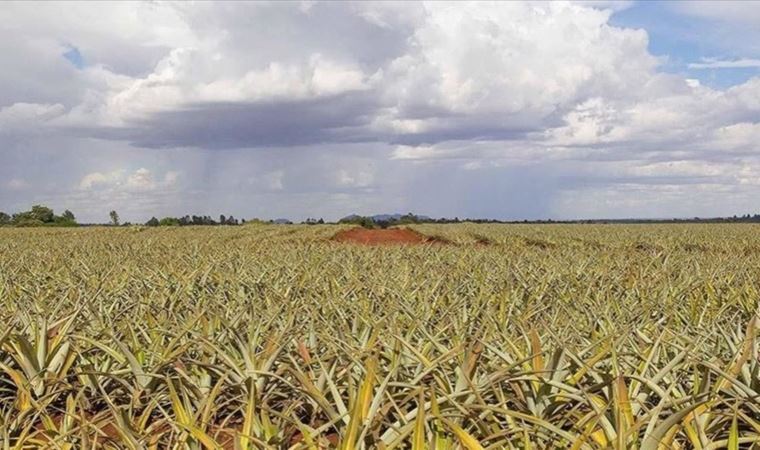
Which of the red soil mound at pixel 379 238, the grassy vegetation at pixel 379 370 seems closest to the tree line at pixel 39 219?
the red soil mound at pixel 379 238

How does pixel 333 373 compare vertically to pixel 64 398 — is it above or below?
above

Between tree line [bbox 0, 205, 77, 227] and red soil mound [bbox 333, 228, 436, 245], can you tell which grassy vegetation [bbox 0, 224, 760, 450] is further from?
tree line [bbox 0, 205, 77, 227]

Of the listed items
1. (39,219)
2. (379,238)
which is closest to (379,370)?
(379,238)

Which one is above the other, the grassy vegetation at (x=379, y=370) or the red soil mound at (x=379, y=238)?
the grassy vegetation at (x=379, y=370)

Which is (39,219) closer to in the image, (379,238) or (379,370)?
(379,238)

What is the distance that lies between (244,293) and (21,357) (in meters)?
2.90

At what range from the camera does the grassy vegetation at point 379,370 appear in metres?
2.38

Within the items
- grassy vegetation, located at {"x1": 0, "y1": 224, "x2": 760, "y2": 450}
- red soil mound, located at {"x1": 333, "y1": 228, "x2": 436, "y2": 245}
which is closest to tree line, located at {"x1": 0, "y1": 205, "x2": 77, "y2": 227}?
red soil mound, located at {"x1": 333, "y1": 228, "x2": 436, "y2": 245}

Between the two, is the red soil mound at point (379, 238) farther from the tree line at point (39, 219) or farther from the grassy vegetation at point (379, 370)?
the tree line at point (39, 219)

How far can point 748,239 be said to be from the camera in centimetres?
2583

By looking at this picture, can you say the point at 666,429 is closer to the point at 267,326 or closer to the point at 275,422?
the point at 275,422

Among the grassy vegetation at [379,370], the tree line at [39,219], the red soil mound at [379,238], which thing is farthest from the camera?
the tree line at [39,219]

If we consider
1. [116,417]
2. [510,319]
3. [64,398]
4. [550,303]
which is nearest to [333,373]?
[116,417]

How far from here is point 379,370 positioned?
309cm
